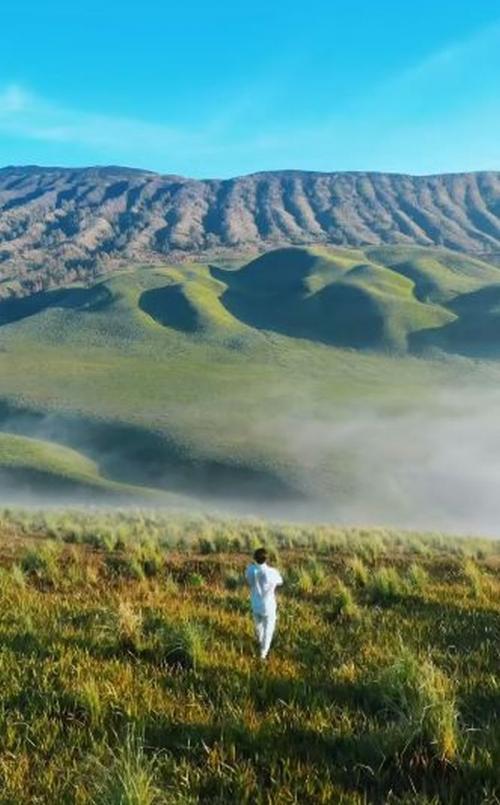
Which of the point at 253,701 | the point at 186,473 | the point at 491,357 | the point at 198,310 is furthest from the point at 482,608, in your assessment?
the point at 198,310

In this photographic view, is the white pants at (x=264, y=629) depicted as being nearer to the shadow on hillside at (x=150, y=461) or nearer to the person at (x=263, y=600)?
the person at (x=263, y=600)

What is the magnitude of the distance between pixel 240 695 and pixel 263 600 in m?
2.14

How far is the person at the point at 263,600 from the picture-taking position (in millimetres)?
8797

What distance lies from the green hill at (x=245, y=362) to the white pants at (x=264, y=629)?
1557 inches

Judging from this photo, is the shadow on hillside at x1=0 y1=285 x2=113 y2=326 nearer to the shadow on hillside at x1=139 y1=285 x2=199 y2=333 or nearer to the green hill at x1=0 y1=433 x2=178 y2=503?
the shadow on hillside at x1=139 y1=285 x2=199 y2=333

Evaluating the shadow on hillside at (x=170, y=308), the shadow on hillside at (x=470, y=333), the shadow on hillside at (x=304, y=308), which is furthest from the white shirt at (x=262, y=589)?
the shadow on hillside at (x=170, y=308)

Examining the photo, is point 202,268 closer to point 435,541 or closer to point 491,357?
point 491,357

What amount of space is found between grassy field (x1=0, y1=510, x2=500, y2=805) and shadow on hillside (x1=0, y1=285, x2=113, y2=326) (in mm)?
126749

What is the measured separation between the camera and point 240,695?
22.9 feet

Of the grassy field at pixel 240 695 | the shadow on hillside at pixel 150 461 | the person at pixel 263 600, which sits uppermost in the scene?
the shadow on hillside at pixel 150 461

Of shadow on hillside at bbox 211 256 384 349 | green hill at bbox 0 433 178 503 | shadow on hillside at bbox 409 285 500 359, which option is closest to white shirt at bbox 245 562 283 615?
green hill at bbox 0 433 178 503

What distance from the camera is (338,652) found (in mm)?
8789

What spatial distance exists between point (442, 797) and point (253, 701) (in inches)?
83.8

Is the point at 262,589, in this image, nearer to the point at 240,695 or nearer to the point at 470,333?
the point at 240,695
